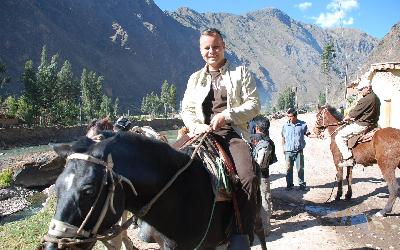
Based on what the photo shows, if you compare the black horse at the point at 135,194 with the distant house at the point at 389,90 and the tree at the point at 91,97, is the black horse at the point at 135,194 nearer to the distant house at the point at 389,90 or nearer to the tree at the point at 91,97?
the distant house at the point at 389,90

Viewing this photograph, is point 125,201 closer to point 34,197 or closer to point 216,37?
point 216,37

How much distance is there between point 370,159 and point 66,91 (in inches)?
2563

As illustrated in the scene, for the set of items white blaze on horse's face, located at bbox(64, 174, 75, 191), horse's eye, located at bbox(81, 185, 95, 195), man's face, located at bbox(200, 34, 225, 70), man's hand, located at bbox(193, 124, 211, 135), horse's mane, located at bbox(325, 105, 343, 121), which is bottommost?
horse's mane, located at bbox(325, 105, 343, 121)

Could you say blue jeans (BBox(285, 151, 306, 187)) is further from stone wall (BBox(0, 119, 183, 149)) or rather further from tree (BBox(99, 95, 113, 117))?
tree (BBox(99, 95, 113, 117))

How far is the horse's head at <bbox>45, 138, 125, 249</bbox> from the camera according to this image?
215 centimetres

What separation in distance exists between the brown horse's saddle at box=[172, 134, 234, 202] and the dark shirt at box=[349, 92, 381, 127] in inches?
285

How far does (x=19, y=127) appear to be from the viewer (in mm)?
49969

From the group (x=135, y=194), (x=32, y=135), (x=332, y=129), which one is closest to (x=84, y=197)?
(x=135, y=194)

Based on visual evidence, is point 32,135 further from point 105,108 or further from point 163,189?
point 163,189

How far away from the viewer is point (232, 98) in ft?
12.3

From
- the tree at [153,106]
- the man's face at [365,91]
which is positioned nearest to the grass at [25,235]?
the man's face at [365,91]

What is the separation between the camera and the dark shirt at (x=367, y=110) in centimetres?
957

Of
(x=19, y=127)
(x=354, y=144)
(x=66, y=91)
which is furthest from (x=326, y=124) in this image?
(x=66, y=91)

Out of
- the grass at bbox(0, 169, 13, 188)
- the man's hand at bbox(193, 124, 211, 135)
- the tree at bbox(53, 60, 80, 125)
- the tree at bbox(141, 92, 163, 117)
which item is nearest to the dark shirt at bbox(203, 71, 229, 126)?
the man's hand at bbox(193, 124, 211, 135)
